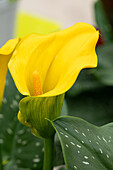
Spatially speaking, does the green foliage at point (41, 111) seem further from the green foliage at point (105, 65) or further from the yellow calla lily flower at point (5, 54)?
the green foliage at point (105, 65)

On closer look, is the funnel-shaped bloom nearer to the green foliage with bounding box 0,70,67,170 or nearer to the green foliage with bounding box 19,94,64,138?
the green foliage with bounding box 19,94,64,138

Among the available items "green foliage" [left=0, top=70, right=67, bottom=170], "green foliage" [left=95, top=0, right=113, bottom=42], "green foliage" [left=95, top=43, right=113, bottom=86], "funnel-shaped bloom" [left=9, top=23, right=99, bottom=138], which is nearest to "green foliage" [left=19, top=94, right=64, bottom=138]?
"funnel-shaped bloom" [left=9, top=23, right=99, bottom=138]

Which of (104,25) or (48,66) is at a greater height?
(48,66)

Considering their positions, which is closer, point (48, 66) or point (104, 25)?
point (48, 66)

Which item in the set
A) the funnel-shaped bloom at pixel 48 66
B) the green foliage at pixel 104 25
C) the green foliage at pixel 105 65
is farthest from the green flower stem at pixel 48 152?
the green foliage at pixel 104 25

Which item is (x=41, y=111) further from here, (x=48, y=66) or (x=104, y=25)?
(x=104, y=25)

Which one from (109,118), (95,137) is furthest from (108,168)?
(109,118)

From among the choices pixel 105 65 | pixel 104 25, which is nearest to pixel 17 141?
pixel 105 65

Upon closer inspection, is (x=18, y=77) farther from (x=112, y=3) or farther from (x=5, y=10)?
(x=5, y=10)
